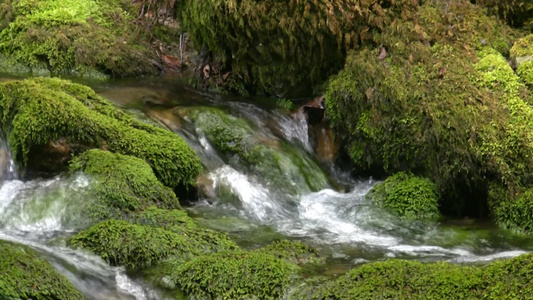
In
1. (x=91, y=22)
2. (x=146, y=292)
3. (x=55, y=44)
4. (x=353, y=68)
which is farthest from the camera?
(x=91, y=22)

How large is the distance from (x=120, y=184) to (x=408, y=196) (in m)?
3.05

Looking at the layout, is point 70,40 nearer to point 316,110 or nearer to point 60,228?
point 316,110

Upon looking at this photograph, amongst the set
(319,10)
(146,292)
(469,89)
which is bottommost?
(146,292)

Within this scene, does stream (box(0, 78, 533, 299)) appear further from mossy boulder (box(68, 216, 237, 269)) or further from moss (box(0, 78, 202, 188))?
moss (box(0, 78, 202, 188))

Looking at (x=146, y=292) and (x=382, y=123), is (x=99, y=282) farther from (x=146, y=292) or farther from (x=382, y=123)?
(x=382, y=123)

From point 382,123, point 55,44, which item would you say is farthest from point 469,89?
point 55,44

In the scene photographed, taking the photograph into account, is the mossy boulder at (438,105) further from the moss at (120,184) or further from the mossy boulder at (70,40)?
the mossy boulder at (70,40)

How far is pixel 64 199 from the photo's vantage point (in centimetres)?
635

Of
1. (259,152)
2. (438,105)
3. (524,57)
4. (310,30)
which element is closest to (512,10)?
(524,57)

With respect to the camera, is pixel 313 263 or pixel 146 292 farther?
pixel 313 263

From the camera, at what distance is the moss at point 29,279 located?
443cm

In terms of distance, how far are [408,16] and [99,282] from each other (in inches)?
213

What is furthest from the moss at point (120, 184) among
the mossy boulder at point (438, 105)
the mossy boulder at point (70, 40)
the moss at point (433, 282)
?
the mossy boulder at point (70, 40)

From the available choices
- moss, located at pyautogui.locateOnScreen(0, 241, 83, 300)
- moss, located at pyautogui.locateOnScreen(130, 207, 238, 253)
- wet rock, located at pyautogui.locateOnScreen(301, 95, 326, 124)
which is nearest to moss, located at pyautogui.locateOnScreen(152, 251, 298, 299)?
moss, located at pyautogui.locateOnScreen(130, 207, 238, 253)
